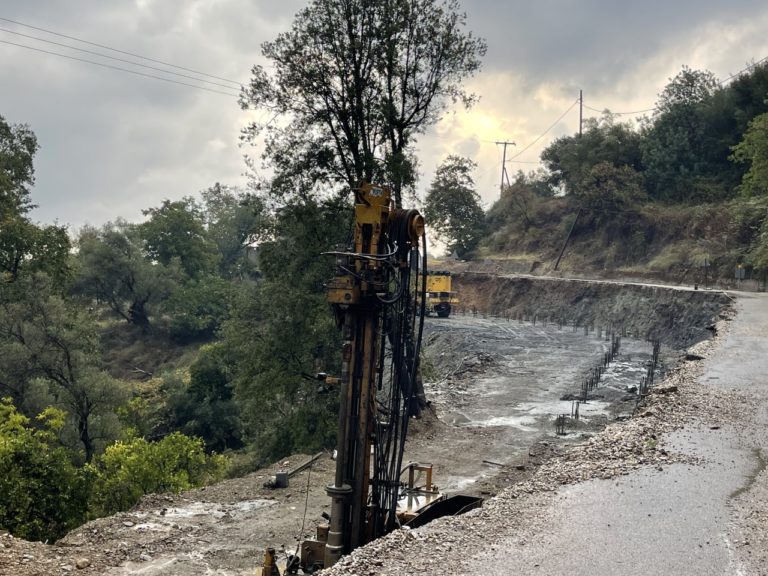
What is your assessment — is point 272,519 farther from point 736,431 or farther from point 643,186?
point 643,186

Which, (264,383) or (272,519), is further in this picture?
(264,383)

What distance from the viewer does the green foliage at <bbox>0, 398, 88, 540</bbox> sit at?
48.4 feet

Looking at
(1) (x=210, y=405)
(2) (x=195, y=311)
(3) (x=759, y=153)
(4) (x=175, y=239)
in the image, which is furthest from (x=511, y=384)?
A: (4) (x=175, y=239)

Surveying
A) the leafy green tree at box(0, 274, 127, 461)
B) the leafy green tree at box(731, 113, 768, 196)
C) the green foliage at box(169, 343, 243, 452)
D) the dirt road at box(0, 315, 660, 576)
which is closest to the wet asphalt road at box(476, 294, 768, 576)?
the dirt road at box(0, 315, 660, 576)

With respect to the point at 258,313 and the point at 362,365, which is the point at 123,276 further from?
the point at 362,365

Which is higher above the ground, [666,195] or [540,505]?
[666,195]

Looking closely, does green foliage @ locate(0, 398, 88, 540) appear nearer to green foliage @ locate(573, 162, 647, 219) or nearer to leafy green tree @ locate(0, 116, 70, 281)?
leafy green tree @ locate(0, 116, 70, 281)

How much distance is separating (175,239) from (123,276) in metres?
8.35

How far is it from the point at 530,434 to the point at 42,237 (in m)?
19.3

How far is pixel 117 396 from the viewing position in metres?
26.1

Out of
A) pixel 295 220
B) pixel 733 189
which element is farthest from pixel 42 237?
pixel 733 189

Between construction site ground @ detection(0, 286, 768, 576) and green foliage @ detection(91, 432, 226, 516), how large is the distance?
15.4 feet

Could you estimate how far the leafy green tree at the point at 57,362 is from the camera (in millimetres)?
25625

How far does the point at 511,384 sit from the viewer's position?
27.1 metres
